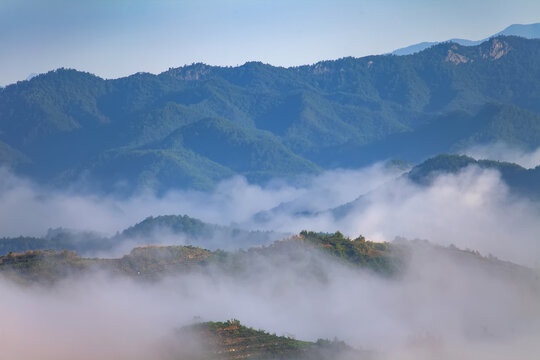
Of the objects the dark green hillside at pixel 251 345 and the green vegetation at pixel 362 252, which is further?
the green vegetation at pixel 362 252

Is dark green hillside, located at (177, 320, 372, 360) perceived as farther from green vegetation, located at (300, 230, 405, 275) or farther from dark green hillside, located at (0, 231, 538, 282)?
green vegetation, located at (300, 230, 405, 275)

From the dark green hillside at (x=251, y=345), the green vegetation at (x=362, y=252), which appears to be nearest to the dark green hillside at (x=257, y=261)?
the green vegetation at (x=362, y=252)

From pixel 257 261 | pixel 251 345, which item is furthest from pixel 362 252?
pixel 251 345

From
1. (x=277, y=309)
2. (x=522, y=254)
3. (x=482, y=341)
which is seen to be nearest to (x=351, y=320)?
(x=277, y=309)

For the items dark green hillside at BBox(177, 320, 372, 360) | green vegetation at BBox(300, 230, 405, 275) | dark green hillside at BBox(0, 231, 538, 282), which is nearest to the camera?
dark green hillside at BBox(177, 320, 372, 360)

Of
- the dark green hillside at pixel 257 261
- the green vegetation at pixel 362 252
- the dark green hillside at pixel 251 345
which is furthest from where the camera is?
the green vegetation at pixel 362 252

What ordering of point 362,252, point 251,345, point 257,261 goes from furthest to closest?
point 362,252 < point 257,261 < point 251,345

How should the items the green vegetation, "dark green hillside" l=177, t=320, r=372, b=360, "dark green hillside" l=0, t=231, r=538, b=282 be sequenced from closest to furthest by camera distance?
"dark green hillside" l=177, t=320, r=372, b=360 → "dark green hillside" l=0, t=231, r=538, b=282 → the green vegetation

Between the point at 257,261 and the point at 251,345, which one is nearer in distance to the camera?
the point at 251,345

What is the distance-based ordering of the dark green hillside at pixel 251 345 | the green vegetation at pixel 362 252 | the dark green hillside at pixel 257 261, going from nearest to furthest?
the dark green hillside at pixel 251 345, the dark green hillside at pixel 257 261, the green vegetation at pixel 362 252

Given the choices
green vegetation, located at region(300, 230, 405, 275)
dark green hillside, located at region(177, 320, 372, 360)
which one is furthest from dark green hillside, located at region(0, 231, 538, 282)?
dark green hillside, located at region(177, 320, 372, 360)

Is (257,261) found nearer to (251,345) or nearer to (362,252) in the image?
(362,252)

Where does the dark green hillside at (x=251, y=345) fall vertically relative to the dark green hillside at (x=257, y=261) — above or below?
below

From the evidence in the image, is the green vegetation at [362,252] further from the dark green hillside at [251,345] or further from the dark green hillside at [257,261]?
the dark green hillside at [251,345]
